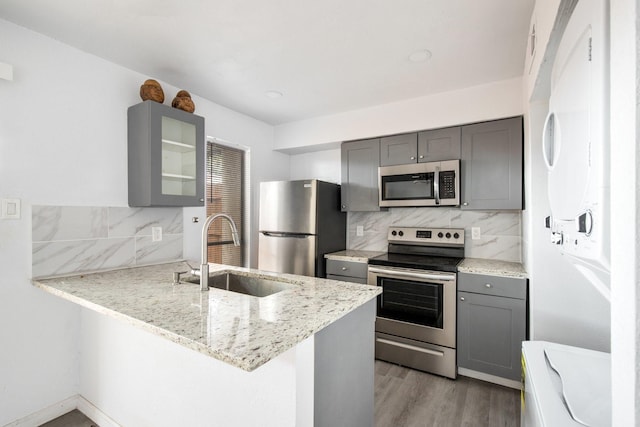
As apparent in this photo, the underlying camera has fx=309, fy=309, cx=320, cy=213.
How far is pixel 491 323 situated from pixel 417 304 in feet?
1.81

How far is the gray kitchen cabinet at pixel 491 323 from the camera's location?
2.26 meters

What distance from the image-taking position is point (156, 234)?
2510mm

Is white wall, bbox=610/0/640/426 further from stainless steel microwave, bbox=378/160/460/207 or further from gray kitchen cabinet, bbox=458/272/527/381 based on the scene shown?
stainless steel microwave, bbox=378/160/460/207

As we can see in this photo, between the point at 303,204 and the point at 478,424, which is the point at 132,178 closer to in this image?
the point at 303,204

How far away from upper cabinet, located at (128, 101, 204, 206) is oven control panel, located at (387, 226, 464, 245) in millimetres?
1939

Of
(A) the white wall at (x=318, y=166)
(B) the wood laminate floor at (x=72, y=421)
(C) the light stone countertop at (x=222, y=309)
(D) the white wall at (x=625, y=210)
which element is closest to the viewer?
(D) the white wall at (x=625, y=210)

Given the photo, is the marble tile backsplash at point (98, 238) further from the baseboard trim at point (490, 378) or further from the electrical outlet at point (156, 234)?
the baseboard trim at point (490, 378)

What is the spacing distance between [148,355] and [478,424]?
200cm

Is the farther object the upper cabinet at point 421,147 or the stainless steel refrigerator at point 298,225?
the stainless steel refrigerator at point 298,225

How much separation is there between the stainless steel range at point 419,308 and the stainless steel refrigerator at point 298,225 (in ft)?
1.97

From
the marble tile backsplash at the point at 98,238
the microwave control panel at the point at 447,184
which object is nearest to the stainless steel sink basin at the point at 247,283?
the marble tile backsplash at the point at 98,238

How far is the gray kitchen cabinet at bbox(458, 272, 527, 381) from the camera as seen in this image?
2256mm

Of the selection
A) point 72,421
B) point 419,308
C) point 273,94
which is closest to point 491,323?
point 419,308

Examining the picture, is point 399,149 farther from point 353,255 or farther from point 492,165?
point 353,255
